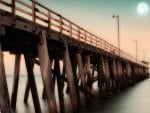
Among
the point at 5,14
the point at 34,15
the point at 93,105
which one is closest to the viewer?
the point at 5,14

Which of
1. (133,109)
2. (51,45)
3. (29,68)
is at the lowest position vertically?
(133,109)

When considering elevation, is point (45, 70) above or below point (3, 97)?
above

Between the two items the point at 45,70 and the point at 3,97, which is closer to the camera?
the point at 3,97

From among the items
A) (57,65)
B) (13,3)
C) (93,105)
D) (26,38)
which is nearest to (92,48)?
(93,105)

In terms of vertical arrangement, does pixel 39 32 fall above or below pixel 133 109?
above

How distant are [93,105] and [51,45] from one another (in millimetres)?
5741

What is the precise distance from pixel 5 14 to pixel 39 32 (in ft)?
8.80

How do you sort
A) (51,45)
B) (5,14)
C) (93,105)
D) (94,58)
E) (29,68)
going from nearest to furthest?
(5,14) → (29,68) → (51,45) → (93,105) → (94,58)

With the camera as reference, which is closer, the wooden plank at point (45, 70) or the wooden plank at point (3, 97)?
the wooden plank at point (3, 97)

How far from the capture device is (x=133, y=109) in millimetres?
21516

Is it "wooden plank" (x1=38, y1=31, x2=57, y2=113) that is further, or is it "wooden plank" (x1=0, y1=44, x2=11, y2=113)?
"wooden plank" (x1=38, y1=31, x2=57, y2=113)

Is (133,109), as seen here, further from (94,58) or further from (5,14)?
(5,14)

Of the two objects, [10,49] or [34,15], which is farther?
[10,49]

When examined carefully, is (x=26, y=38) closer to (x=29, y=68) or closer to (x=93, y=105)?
(x=29, y=68)
